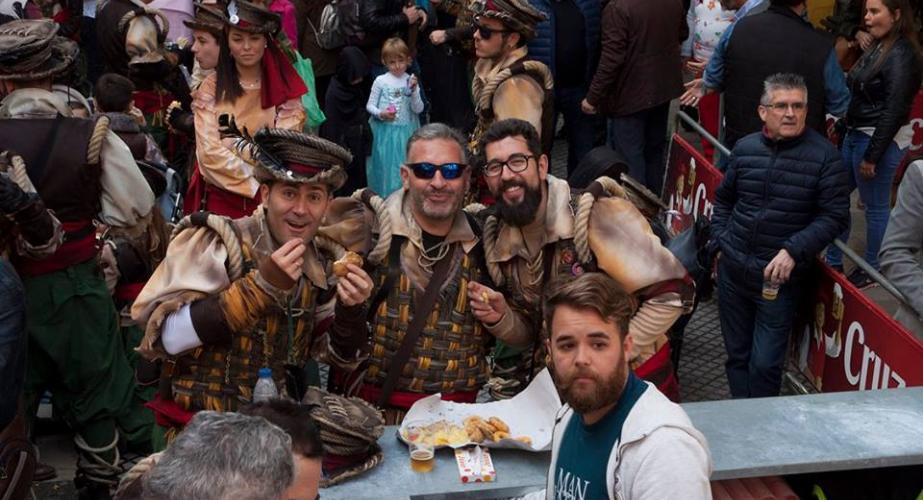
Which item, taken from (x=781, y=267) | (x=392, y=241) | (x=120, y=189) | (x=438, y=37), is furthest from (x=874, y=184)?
(x=120, y=189)

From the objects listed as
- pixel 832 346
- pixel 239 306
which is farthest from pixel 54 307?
pixel 832 346

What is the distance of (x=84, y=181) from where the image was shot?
20.2ft

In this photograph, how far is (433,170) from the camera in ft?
17.4

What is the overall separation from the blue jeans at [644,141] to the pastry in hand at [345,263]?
5.09 meters

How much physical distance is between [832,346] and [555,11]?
4062 millimetres

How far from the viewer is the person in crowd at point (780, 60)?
8234 millimetres

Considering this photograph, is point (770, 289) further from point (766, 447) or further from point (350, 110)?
point (350, 110)

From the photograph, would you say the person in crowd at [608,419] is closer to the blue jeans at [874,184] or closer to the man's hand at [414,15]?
the blue jeans at [874,184]

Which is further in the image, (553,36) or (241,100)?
(553,36)

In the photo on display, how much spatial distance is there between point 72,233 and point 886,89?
5388 mm

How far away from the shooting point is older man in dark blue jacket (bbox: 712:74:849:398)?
6.61 m

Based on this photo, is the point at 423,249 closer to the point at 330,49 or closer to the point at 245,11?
the point at 245,11

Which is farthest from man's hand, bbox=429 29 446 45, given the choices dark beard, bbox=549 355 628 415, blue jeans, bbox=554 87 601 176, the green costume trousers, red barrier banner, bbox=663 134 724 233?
dark beard, bbox=549 355 628 415

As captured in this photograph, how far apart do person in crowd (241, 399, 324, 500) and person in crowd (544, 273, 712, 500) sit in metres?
0.74
